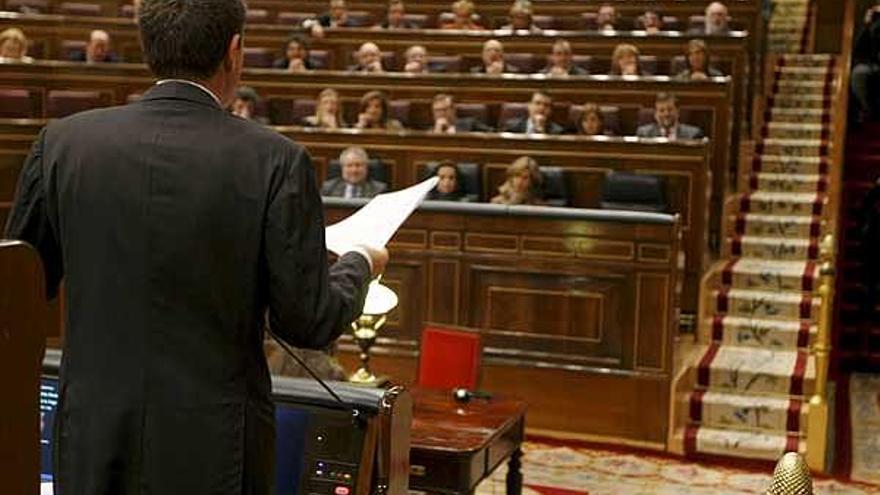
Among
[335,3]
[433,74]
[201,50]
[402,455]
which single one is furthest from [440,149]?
[201,50]

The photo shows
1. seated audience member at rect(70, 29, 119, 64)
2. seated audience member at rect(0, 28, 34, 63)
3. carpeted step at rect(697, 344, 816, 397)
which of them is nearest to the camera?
carpeted step at rect(697, 344, 816, 397)

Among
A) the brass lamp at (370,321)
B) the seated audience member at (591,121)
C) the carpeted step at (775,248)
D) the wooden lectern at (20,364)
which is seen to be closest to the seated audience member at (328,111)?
the seated audience member at (591,121)

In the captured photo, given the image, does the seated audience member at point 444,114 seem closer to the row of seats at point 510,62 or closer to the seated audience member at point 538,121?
the seated audience member at point 538,121

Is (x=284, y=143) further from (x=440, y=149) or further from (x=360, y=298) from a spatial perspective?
(x=440, y=149)

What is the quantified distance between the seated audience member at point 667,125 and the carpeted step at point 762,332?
0.90m

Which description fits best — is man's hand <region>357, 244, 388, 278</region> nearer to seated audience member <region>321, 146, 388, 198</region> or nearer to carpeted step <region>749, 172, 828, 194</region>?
seated audience member <region>321, 146, 388, 198</region>

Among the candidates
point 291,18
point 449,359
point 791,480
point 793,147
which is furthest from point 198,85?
point 291,18

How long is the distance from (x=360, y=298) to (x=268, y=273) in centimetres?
13

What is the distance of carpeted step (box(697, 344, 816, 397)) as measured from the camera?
4684 mm

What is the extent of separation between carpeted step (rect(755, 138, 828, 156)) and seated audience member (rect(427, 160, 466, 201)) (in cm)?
245

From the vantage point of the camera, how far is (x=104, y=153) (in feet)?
4.05

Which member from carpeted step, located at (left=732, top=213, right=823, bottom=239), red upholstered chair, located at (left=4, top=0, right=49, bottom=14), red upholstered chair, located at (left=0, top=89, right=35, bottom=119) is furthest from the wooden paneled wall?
red upholstered chair, located at (left=4, top=0, right=49, bottom=14)

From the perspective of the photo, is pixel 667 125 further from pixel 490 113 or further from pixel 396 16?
pixel 396 16

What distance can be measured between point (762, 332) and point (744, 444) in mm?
855
